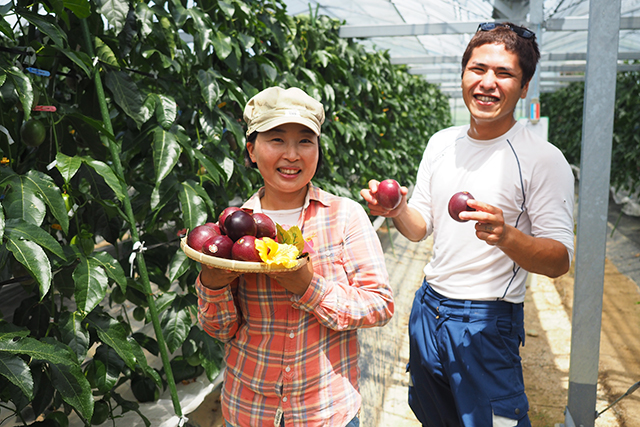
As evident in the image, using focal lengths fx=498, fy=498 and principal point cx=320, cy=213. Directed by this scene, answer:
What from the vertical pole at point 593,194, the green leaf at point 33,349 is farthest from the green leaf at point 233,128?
the vertical pole at point 593,194

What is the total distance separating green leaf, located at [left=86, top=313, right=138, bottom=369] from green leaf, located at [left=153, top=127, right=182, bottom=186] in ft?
1.43

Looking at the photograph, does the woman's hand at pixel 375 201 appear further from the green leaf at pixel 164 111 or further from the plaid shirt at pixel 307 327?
the green leaf at pixel 164 111

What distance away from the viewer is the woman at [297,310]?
3.67ft

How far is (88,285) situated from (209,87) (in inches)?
34.0

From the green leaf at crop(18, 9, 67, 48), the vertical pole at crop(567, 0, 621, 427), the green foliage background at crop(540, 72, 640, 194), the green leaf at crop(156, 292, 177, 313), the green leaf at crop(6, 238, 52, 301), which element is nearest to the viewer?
the green leaf at crop(6, 238, 52, 301)

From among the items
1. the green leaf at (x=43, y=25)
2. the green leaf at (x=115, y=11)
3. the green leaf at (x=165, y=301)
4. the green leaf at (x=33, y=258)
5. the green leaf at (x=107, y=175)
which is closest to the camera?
the green leaf at (x=33, y=258)

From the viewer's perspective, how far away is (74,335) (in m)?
1.37

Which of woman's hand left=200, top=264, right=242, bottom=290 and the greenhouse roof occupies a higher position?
the greenhouse roof

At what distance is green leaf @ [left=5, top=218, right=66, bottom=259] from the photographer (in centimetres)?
113

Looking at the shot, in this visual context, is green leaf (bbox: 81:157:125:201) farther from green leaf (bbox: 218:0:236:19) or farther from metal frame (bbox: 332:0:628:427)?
metal frame (bbox: 332:0:628:427)

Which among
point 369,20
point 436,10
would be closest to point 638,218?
point 436,10

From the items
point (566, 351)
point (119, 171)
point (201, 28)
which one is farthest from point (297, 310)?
point (566, 351)

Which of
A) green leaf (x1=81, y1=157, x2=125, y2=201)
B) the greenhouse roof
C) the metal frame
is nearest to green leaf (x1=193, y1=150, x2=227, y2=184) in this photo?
green leaf (x1=81, y1=157, x2=125, y2=201)

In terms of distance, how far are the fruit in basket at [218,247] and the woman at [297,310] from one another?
117mm
